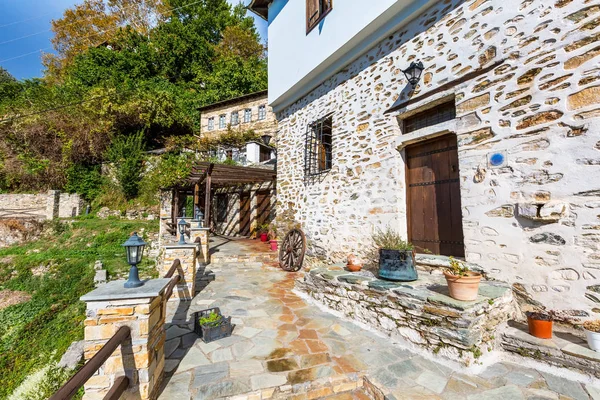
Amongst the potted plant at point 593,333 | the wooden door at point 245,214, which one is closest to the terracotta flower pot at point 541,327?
the potted plant at point 593,333

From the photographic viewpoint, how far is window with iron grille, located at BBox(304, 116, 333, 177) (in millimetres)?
6091

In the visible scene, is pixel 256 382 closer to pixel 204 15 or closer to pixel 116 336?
pixel 116 336

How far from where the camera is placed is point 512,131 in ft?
10.0

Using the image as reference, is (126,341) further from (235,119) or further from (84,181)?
(84,181)

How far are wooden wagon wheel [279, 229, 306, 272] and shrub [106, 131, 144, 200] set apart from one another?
39.7ft

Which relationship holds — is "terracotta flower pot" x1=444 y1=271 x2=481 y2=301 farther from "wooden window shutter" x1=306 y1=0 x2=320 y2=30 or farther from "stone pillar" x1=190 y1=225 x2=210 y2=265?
"stone pillar" x1=190 y1=225 x2=210 y2=265

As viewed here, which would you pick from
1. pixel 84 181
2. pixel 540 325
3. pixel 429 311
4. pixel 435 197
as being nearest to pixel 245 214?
pixel 435 197

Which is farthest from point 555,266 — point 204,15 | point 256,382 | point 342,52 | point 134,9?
point 134,9

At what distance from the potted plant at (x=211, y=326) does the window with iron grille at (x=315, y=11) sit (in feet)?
18.8

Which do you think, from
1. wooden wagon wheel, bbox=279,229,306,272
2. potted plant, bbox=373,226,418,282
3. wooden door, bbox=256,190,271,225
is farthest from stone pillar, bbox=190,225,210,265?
potted plant, bbox=373,226,418,282

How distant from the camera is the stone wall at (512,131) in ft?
8.46

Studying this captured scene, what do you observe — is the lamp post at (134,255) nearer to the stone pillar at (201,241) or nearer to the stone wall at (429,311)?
the stone wall at (429,311)

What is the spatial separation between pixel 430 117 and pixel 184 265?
462cm

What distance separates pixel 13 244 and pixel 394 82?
1669 cm
